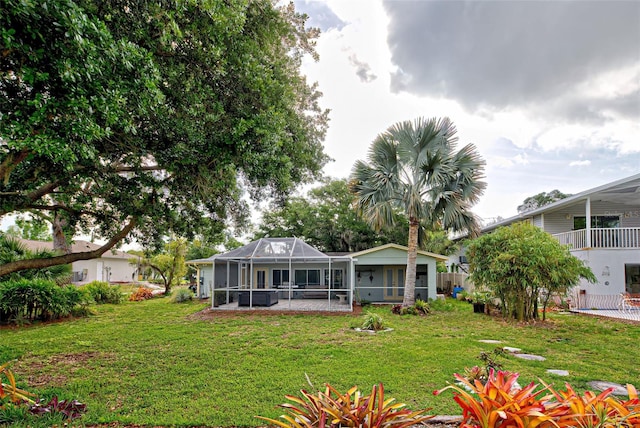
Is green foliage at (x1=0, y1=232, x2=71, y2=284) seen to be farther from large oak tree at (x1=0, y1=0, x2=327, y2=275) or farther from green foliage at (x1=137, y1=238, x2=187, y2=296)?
green foliage at (x1=137, y1=238, x2=187, y2=296)

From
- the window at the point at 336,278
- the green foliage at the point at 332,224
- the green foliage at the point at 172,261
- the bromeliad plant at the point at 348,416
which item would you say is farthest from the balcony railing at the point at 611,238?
the green foliage at the point at 172,261

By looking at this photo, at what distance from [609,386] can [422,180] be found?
937 centimetres

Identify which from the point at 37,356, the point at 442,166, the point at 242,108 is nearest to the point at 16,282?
the point at 37,356

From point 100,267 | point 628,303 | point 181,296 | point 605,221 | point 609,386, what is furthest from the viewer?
point 100,267

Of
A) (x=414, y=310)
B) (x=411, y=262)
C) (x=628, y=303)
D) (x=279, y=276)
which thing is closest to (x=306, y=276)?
(x=279, y=276)

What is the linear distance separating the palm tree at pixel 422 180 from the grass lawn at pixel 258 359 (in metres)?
3.95

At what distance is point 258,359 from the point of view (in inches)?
254

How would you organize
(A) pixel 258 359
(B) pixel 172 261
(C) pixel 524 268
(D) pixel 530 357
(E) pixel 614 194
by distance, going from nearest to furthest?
(A) pixel 258 359 < (D) pixel 530 357 < (C) pixel 524 268 < (E) pixel 614 194 < (B) pixel 172 261

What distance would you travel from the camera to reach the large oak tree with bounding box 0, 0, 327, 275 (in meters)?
3.58

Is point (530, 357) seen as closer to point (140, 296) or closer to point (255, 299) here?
point (255, 299)

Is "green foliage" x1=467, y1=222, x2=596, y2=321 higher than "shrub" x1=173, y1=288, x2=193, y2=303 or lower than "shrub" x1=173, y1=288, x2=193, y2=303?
higher

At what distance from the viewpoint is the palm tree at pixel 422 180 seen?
42.8 feet

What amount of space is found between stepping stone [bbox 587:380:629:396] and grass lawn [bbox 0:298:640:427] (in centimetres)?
19

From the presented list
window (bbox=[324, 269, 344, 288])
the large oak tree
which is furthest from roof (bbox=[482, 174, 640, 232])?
the large oak tree
